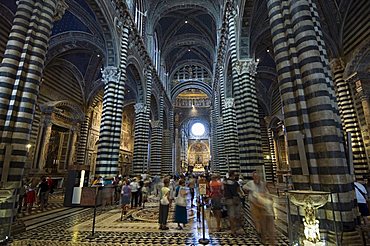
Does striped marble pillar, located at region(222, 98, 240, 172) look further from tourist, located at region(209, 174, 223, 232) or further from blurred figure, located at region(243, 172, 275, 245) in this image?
blurred figure, located at region(243, 172, 275, 245)

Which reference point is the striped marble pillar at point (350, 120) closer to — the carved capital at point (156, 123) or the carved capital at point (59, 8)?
the carved capital at point (59, 8)

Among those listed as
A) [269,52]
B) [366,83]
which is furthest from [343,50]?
[269,52]

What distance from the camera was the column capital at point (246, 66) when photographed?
1257 cm

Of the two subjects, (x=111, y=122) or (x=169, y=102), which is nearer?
(x=111, y=122)

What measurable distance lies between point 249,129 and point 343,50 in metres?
8.43

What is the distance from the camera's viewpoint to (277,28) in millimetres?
6480

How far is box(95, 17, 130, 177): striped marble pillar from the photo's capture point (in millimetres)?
12484

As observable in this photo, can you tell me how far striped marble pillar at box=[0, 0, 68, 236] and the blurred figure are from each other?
6.07 meters

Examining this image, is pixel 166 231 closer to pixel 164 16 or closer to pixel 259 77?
pixel 259 77

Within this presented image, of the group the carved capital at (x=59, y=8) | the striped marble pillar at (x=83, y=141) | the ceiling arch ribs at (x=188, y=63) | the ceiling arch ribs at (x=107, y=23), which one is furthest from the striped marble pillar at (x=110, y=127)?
the ceiling arch ribs at (x=188, y=63)

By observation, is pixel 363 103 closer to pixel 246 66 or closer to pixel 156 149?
pixel 246 66

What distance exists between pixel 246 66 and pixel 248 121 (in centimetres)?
345

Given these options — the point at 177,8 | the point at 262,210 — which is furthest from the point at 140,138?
the point at 177,8

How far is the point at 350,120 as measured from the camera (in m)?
12.8
